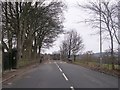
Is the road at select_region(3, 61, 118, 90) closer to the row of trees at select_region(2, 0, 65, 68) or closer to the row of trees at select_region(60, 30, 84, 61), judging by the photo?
the row of trees at select_region(2, 0, 65, 68)

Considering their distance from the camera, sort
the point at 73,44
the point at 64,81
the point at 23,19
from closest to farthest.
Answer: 1. the point at 64,81
2. the point at 23,19
3. the point at 73,44

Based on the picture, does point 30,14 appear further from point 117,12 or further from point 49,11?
point 117,12

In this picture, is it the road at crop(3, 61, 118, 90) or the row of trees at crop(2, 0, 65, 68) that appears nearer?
the road at crop(3, 61, 118, 90)

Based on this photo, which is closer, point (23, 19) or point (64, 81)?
point (64, 81)

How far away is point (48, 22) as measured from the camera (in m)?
53.8

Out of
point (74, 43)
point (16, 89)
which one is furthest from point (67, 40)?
point (16, 89)

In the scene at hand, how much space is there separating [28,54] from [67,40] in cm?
6517

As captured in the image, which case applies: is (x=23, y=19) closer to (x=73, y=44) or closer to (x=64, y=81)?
(x=64, y=81)

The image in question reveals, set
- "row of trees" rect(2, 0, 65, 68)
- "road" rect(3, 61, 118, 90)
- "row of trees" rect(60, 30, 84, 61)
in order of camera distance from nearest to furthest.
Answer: "road" rect(3, 61, 118, 90)
"row of trees" rect(2, 0, 65, 68)
"row of trees" rect(60, 30, 84, 61)

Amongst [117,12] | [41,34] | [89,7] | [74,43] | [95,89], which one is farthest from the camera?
[74,43]

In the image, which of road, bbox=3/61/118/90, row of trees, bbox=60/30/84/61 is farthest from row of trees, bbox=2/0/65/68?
row of trees, bbox=60/30/84/61

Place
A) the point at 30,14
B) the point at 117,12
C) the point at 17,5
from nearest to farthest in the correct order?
the point at 117,12
the point at 17,5
the point at 30,14

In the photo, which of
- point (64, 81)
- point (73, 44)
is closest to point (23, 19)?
point (64, 81)

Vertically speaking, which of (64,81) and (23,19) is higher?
(23,19)
